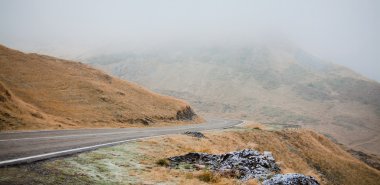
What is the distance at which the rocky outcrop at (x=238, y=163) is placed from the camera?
11.7 metres

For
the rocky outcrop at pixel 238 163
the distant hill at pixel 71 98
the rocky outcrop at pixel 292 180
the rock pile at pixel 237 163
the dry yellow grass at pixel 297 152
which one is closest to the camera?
the rocky outcrop at pixel 292 180

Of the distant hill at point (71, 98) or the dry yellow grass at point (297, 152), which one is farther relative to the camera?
the distant hill at point (71, 98)

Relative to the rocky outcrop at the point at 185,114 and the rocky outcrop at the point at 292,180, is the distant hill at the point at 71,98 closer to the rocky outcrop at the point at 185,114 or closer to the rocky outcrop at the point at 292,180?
the rocky outcrop at the point at 185,114

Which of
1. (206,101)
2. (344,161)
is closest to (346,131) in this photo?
(206,101)

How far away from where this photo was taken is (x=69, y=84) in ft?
154

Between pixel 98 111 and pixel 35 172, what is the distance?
33.0 m

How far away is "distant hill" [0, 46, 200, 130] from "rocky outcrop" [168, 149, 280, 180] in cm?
1569

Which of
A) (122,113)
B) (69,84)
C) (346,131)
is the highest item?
(69,84)

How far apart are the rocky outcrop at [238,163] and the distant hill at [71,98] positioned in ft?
51.5

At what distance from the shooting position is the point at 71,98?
140 ft

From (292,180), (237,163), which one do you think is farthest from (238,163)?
(292,180)

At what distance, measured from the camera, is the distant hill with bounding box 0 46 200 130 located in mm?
30531

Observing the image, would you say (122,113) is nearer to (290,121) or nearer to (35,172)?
(35,172)

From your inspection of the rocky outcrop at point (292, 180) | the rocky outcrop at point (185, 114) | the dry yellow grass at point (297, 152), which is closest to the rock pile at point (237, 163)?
the rocky outcrop at point (292, 180)
